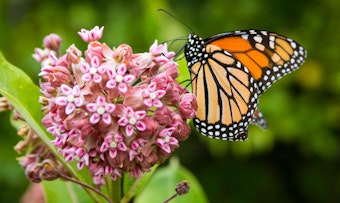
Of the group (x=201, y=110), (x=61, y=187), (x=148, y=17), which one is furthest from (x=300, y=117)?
(x=61, y=187)

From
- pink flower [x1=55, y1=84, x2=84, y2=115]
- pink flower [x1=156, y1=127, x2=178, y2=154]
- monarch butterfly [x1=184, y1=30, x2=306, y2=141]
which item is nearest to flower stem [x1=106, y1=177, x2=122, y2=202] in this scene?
pink flower [x1=156, y1=127, x2=178, y2=154]

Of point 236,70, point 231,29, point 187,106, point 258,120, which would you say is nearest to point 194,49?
point 236,70

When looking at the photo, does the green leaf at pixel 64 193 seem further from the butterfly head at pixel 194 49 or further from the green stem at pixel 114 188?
the butterfly head at pixel 194 49

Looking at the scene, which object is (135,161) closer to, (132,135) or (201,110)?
(132,135)

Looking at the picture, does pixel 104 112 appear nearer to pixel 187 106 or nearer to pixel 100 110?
pixel 100 110

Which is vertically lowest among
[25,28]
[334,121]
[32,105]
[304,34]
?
[334,121]

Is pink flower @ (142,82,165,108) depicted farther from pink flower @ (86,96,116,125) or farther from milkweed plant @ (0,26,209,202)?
pink flower @ (86,96,116,125)

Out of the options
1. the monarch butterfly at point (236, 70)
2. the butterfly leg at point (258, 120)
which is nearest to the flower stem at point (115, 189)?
the monarch butterfly at point (236, 70)
